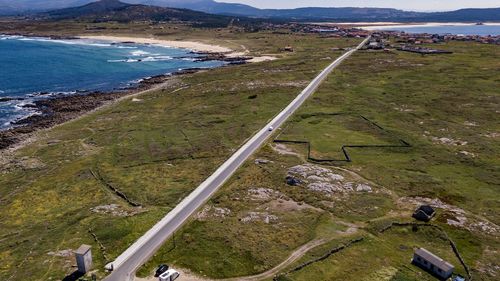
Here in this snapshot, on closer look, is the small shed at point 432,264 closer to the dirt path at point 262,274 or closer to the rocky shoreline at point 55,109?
the dirt path at point 262,274

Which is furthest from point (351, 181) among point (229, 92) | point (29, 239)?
point (229, 92)

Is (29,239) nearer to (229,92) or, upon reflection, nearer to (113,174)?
(113,174)

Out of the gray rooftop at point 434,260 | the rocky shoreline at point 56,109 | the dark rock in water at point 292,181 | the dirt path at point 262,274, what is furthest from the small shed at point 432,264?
the rocky shoreline at point 56,109

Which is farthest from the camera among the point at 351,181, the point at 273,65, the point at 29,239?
the point at 273,65

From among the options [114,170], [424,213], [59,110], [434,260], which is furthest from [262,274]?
[59,110]

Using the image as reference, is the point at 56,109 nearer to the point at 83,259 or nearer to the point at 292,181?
the point at 292,181

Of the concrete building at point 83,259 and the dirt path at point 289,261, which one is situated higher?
the concrete building at point 83,259
